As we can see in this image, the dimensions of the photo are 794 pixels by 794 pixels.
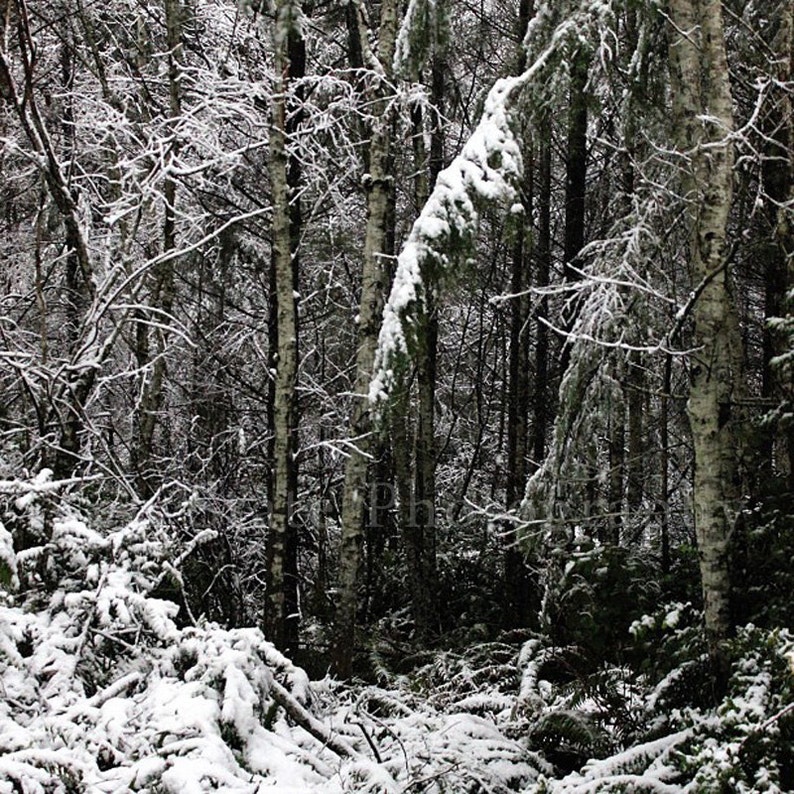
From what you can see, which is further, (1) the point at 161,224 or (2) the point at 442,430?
(2) the point at 442,430

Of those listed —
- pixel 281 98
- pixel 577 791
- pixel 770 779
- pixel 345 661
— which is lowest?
pixel 345 661

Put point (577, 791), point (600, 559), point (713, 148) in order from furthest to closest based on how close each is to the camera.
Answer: point (600, 559) → point (713, 148) → point (577, 791)

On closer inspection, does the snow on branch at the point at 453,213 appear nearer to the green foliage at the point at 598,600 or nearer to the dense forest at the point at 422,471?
the dense forest at the point at 422,471

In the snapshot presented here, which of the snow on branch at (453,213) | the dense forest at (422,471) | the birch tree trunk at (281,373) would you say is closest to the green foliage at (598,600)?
the dense forest at (422,471)

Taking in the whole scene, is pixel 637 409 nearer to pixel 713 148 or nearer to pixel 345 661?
pixel 345 661

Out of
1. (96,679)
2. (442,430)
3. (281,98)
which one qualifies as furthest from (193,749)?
(442,430)

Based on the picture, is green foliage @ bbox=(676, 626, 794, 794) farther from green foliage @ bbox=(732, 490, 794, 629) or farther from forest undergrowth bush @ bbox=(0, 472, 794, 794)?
green foliage @ bbox=(732, 490, 794, 629)

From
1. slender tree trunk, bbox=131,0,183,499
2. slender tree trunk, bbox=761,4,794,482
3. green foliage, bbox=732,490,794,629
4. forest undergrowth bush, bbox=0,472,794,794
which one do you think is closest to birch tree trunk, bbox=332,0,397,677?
forest undergrowth bush, bbox=0,472,794,794

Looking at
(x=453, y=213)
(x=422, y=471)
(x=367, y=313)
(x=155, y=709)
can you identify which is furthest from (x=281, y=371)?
(x=155, y=709)

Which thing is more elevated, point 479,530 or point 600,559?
point 600,559

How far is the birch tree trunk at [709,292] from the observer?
4.86 m

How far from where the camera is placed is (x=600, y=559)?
702 centimetres

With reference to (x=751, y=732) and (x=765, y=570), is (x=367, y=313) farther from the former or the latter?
(x=751, y=732)

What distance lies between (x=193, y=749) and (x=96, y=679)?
3.60ft
